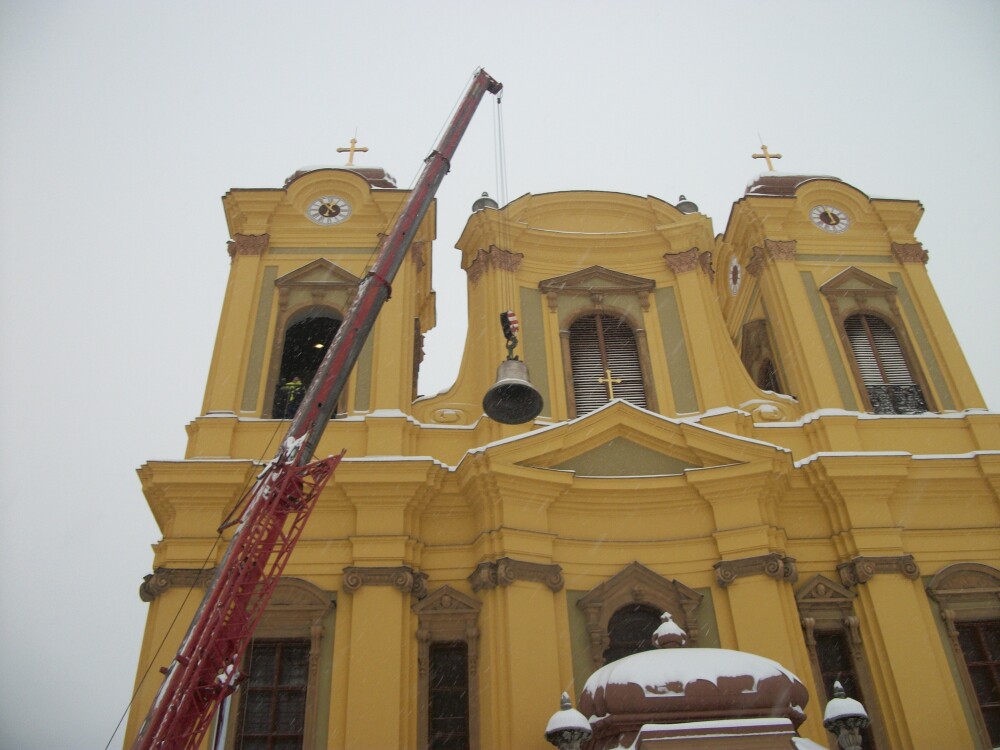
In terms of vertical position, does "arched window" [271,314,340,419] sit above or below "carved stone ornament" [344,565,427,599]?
above

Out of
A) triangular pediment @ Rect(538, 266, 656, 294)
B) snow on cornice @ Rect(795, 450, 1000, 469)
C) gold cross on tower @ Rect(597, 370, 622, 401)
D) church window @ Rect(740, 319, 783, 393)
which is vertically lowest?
snow on cornice @ Rect(795, 450, 1000, 469)

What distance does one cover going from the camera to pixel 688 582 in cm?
1205

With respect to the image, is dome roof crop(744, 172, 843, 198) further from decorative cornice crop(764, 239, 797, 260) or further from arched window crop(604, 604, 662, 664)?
arched window crop(604, 604, 662, 664)

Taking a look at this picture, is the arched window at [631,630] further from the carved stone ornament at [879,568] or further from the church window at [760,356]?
the church window at [760,356]

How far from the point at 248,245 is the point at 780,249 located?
9.41m

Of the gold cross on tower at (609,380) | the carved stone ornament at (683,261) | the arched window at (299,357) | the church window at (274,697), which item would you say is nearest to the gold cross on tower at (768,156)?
the carved stone ornament at (683,261)

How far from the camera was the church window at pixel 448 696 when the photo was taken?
10.9 m

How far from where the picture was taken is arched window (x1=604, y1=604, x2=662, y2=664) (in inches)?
456

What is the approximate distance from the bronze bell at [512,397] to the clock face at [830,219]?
920cm

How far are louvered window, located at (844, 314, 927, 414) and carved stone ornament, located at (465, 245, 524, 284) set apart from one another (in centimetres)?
590

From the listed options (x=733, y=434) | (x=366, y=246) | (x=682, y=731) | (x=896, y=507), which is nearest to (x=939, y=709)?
(x=896, y=507)

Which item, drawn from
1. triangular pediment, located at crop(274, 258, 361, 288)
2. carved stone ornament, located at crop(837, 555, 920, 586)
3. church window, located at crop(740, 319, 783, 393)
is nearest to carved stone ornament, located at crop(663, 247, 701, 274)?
church window, located at crop(740, 319, 783, 393)

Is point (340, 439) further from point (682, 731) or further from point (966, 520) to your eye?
point (966, 520)

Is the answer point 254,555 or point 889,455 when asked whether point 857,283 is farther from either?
point 254,555
